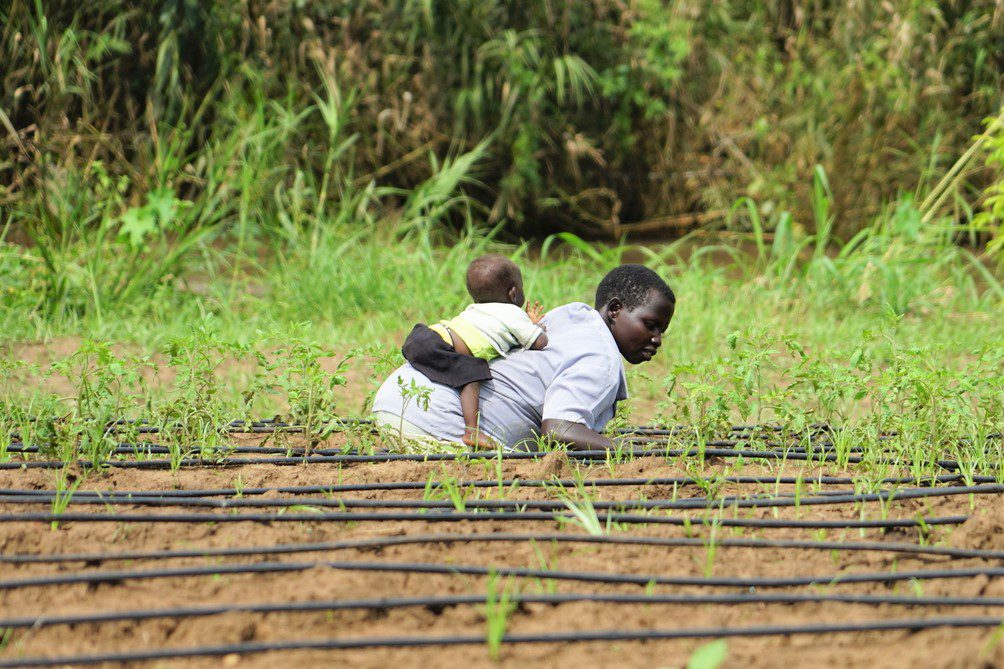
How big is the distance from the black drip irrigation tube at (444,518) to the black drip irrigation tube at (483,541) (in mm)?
70

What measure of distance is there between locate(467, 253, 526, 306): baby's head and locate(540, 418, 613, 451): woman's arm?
1.49ft

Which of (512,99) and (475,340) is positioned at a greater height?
(512,99)

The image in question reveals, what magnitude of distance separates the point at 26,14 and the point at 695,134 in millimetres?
4842

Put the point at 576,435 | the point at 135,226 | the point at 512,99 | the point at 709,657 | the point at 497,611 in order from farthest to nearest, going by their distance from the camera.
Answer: the point at 512,99 → the point at 135,226 → the point at 576,435 → the point at 497,611 → the point at 709,657

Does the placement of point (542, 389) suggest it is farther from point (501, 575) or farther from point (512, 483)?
point (501, 575)

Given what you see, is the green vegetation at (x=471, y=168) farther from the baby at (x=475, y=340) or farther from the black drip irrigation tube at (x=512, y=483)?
the black drip irrigation tube at (x=512, y=483)

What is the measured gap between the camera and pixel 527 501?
2965mm

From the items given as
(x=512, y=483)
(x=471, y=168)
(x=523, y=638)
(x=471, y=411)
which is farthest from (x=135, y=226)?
(x=523, y=638)

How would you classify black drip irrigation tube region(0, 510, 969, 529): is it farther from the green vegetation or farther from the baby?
the green vegetation

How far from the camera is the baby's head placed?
373 centimetres

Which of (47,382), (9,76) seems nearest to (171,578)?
(47,382)

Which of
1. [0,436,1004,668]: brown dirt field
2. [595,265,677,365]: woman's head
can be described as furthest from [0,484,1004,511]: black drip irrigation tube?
[595,265,677,365]: woman's head

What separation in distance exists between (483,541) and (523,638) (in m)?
0.55

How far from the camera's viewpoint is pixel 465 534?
273cm
